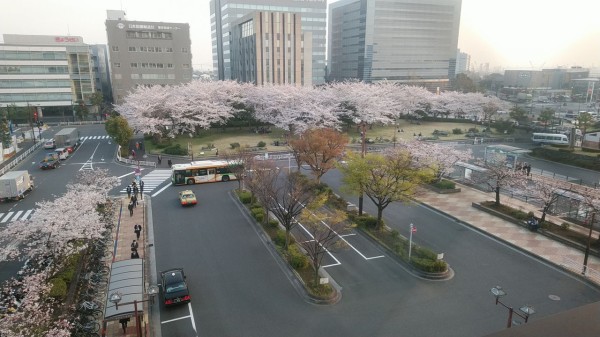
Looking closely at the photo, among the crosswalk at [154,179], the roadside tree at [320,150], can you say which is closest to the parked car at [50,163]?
the crosswalk at [154,179]

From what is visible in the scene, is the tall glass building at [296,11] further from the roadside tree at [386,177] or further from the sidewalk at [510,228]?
the roadside tree at [386,177]

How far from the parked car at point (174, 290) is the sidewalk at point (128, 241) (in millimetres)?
1072

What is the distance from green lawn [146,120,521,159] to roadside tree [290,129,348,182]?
17.4m

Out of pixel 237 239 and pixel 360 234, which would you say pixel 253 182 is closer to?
pixel 237 239

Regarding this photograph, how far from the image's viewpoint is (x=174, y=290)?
17.6 m

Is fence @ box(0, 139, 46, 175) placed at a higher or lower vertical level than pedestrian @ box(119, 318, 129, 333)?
higher

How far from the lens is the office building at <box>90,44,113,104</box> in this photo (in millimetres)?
108688

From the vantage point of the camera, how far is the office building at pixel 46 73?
265 feet

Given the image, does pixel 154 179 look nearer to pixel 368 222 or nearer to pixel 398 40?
pixel 368 222

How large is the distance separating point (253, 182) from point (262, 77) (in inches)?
3005

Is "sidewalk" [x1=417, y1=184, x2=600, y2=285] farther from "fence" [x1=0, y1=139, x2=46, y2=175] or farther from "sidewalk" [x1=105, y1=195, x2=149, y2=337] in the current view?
"fence" [x1=0, y1=139, x2=46, y2=175]

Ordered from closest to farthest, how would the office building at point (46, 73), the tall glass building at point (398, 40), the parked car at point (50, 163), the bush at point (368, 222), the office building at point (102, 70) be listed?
1. the bush at point (368, 222)
2. the parked car at point (50, 163)
3. the office building at point (46, 73)
4. the office building at point (102, 70)
5. the tall glass building at point (398, 40)

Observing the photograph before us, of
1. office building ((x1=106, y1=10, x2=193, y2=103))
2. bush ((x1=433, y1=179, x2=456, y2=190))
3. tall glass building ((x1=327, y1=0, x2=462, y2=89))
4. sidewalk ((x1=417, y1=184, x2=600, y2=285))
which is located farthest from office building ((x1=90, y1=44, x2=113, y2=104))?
sidewalk ((x1=417, y1=184, x2=600, y2=285))

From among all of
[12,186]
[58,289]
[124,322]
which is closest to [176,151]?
[12,186]
